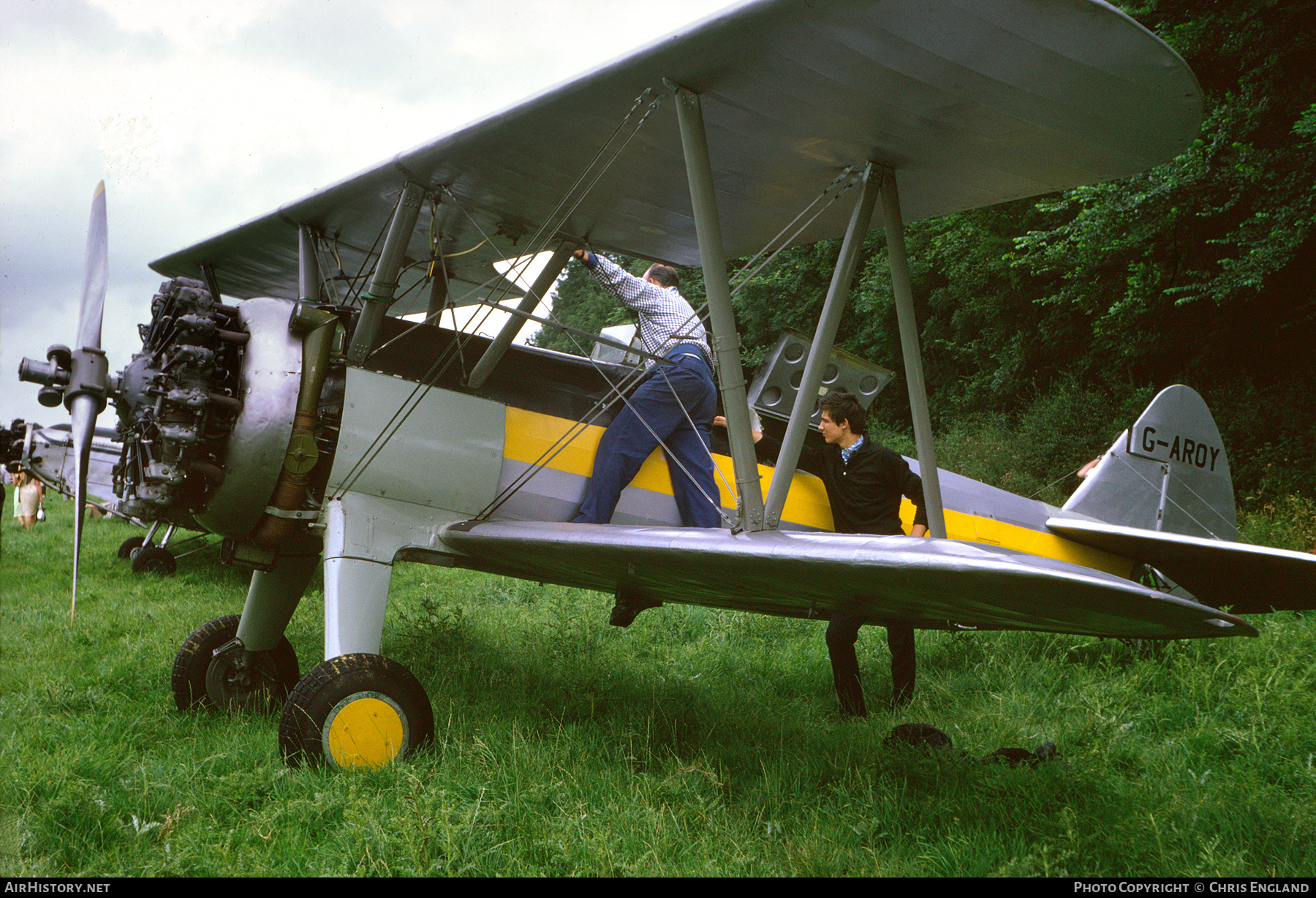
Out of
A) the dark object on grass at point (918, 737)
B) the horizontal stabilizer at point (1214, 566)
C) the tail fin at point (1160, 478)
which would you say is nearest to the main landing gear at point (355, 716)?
the dark object on grass at point (918, 737)

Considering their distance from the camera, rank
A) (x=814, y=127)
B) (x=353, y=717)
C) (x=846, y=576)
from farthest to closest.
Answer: (x=814, y=127) < (x=353, y=717) < (x=846, y=576)

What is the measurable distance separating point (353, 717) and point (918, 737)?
96.5 inches

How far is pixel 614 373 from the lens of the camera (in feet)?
15.5

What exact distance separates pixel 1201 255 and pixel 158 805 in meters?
12.6

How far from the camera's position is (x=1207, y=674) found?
4723mm

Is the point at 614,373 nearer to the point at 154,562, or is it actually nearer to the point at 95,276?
the point at 95,276

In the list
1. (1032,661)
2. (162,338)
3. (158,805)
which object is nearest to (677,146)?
(162,338)

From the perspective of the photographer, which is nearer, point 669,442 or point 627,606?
point 627,606

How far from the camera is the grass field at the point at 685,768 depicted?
8.72 ft

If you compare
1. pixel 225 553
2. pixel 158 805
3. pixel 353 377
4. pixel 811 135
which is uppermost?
pixel 811 135

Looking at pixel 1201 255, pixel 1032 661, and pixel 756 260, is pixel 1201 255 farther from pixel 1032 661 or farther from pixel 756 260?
pixel 756 260

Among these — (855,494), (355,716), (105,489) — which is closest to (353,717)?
(355,716)

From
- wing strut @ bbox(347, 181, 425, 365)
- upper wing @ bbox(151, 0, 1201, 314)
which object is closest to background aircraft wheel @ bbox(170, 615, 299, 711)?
wing strut @ bbox(347, 181, 425, 365)

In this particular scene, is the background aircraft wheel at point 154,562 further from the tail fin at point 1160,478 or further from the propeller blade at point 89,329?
the tail fin at point 1160,478
